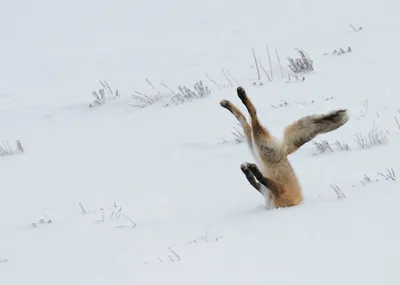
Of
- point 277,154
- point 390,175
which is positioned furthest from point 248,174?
point 390,175

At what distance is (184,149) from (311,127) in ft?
9.80

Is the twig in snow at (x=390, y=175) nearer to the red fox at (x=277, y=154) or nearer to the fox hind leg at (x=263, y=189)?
the red fox at (x=277, y=154)

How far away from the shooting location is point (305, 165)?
23.0 feet

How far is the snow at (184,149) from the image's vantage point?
473 centimetres

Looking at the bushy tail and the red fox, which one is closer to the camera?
the bushy tail

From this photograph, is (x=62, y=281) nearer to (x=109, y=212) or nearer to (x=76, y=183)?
(x=109, y=212)

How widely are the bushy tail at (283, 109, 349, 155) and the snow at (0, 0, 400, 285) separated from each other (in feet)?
1.54

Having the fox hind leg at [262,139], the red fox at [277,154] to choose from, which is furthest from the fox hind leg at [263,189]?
the fox hind leg at [262,139]

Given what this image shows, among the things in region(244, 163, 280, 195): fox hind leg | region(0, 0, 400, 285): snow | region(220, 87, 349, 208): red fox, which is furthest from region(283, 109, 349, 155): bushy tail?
region(0, 0, 400, 285): snow

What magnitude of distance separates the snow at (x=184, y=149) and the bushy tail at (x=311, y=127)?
0.47 m

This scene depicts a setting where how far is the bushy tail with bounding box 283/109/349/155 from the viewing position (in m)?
5.41

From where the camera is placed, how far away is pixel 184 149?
8.36 metres

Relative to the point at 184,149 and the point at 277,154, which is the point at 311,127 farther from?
the point at 184,149

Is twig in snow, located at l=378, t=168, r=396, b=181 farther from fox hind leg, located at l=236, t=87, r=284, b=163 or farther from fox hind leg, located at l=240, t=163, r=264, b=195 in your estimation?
fox hind leg, located at l=240, t=163, r=264, b=195
